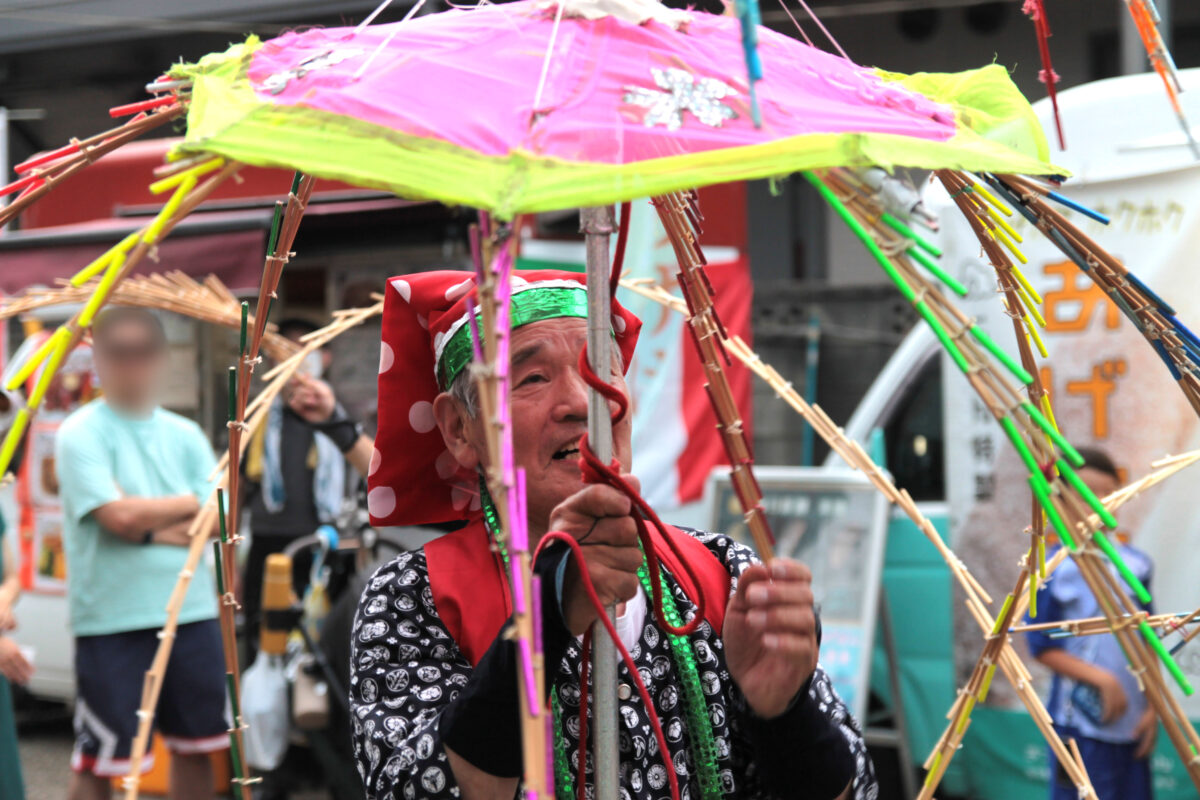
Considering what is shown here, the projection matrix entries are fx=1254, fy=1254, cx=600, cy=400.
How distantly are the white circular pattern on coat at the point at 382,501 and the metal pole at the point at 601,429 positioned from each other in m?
0.46

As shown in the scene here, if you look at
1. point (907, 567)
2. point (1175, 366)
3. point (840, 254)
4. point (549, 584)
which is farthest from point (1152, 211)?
point (840, 254)

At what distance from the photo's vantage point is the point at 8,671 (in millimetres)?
3529

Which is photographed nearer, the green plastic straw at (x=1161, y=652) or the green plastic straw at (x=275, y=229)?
the green plastic straw at (x=1161, y=652)

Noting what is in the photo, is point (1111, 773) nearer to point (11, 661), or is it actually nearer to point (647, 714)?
point (647, 714)

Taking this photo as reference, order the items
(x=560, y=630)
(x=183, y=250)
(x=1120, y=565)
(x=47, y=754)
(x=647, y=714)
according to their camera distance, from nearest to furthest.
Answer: (x=1120, y=565), (x=560, y=630), (x=647, y=714), (x=183, y=250), (x=47, y=754)

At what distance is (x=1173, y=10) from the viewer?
783cm

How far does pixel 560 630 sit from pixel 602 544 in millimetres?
98

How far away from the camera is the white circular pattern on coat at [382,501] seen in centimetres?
173

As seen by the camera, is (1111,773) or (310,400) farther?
(310,400)

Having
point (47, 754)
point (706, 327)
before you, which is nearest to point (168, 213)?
point (706, 327)

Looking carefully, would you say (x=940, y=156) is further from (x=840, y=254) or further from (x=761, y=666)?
(x=840, y=254)

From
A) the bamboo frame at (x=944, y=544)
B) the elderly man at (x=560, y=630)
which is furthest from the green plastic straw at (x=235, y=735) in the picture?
the bamboo frame at (x=944, y=544)

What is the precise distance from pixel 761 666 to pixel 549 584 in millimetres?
343

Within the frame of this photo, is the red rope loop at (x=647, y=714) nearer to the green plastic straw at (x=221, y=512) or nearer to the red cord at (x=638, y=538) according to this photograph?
the red cord at (x=638, y=538)
